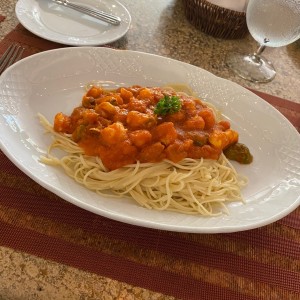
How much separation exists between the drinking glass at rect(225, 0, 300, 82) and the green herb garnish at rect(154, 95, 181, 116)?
1179mm

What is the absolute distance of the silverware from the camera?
9.96 ft

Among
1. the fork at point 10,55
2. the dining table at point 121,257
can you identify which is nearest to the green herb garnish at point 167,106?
the dining table at point 121,257

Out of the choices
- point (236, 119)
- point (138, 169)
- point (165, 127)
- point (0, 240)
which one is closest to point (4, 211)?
point (0, 240)

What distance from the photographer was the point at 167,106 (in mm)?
2064

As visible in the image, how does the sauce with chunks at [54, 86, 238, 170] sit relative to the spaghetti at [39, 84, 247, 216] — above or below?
above

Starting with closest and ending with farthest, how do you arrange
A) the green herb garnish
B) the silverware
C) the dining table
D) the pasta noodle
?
1. the dining table
2. the pasta noodle
3. the green herb garnish
4. the silverware

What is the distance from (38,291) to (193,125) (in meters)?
1.09

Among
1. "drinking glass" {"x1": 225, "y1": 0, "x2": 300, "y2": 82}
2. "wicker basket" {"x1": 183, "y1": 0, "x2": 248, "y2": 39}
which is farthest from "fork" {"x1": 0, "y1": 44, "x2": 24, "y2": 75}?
"drinking glass" {"x1": 225, "y1": 0, "x2": 300, "y2": 82}

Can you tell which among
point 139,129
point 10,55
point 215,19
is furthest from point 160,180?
point 215,19

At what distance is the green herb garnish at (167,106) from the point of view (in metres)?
2.06

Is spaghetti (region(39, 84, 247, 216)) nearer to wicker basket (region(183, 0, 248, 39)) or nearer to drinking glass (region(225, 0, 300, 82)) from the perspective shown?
drinking glass (region(225, 0, 300, 82))

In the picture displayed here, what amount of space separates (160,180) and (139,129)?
0.90ft

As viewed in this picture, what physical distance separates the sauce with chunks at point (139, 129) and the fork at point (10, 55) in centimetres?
56

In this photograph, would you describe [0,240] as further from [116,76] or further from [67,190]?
[116,76]
